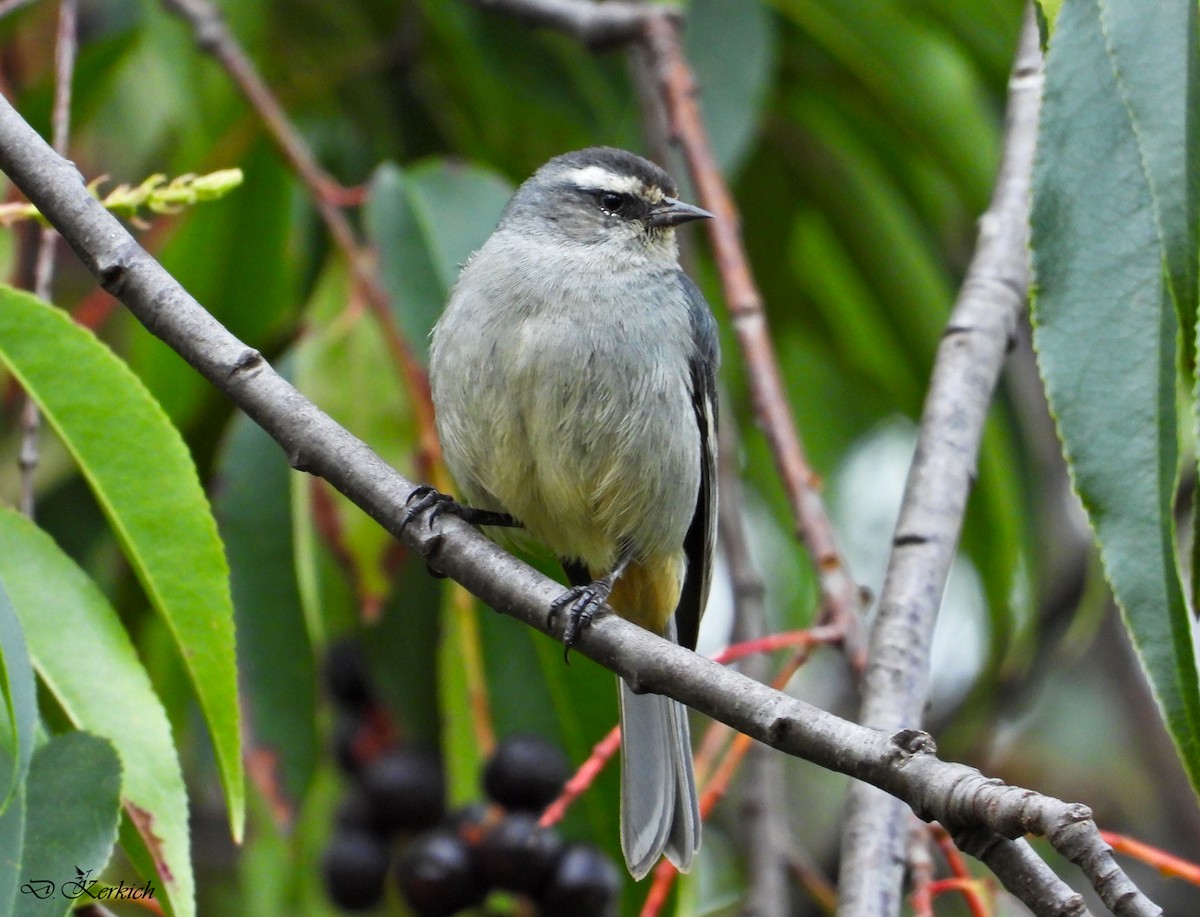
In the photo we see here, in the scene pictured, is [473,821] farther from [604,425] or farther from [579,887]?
[604,425]

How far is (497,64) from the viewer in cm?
454

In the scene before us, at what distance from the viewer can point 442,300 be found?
142 inches

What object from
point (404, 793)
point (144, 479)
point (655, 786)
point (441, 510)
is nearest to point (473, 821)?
point (404, 793)

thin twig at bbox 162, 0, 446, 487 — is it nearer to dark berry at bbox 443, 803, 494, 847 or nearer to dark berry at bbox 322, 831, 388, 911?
dark berry at bbox 443, 803, 494, 847

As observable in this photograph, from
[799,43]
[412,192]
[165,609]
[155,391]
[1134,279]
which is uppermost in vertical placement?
[799,43]

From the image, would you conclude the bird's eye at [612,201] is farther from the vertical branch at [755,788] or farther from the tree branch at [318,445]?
the tree branch at [318,445]

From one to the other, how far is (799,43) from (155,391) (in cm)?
259

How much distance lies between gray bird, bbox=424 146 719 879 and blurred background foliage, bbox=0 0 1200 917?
0.27 meters

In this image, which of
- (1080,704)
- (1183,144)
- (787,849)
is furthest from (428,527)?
(1080,704)

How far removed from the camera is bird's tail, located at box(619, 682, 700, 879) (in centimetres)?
268

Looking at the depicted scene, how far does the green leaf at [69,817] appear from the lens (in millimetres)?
1924

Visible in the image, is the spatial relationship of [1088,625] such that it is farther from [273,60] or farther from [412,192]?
[273,60]

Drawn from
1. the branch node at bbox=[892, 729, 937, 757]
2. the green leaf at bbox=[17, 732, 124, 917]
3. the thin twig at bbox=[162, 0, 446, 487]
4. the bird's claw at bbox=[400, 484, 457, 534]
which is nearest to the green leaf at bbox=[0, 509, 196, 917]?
the green leaf at bbox=[17, 732, 124, 917]

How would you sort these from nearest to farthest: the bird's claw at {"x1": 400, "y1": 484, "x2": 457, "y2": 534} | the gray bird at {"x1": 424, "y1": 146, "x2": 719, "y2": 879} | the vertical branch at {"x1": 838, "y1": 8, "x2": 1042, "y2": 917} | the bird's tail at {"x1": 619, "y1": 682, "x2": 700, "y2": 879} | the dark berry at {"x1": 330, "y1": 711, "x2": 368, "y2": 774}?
the bird's claw at {"x1": 400, "y1": 484, "x2": 457, "y2": 534}, the vertical branch at {"x1": 838, "y1": 8, "x2": 1042, "y2": 917}, the bird's tail at {"x1": 619, "y1": 682, "x2": 700, "y2": 879}, the gray bird at {"x1": 424, "y1": 146, "x2": 719, "y2": 879}, the dark berry at {"x1": 330, "y1": 711, "x2": 368, "y2": 774}
